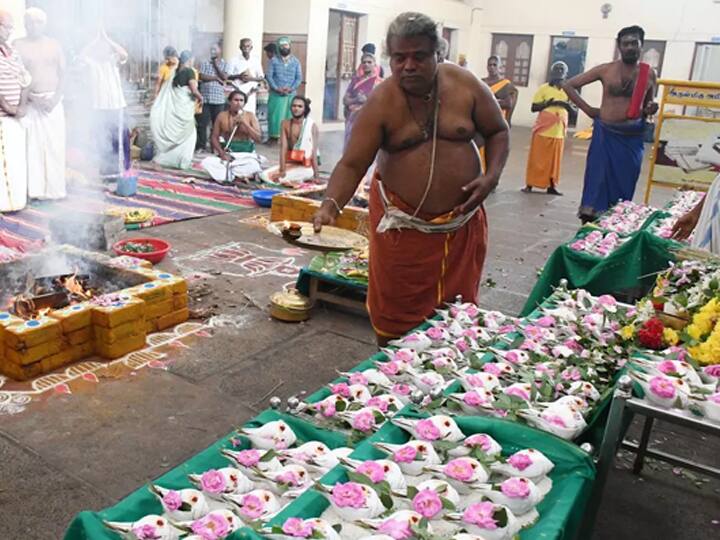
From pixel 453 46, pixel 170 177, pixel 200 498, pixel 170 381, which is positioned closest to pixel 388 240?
pixel 170 381

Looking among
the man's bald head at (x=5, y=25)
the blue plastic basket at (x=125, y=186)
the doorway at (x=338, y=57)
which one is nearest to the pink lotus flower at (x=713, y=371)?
the man's bald head at (x=5, y=25)

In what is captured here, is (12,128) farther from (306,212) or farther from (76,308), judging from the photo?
(76,308)

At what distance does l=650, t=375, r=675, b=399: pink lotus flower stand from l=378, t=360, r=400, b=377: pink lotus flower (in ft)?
2.64

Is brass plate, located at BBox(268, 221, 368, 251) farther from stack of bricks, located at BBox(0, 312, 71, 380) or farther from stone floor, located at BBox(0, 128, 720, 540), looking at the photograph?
stack of bricks, located at BBox(0, 312, 71, 380)

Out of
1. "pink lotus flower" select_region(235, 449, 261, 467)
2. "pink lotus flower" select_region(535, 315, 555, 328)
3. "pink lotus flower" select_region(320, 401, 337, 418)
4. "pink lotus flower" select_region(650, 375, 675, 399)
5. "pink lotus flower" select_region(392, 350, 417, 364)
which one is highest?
"pink lotus flower" select_region(650, 375, 675, 399)

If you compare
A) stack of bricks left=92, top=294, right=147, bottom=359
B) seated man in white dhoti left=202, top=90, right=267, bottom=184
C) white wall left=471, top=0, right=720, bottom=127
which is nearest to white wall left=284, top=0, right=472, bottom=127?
white wall left=471, top=0, right=720, bottom=127

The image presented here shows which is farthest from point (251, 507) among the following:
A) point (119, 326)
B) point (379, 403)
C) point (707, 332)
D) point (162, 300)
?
point (162, 300)

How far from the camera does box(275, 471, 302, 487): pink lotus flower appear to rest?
1.80 meters

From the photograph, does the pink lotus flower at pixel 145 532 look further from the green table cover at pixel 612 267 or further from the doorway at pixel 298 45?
the doorway at pixel 298 45

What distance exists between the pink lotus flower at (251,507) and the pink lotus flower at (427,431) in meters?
0.49

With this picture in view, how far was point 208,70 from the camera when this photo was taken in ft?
40.7

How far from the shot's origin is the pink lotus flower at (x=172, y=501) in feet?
5.47

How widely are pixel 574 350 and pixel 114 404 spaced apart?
2286 millimetres

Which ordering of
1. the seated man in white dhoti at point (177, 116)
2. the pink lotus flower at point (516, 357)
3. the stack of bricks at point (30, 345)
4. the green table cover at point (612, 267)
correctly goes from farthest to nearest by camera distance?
the seated man in white dhoti at point (177, 116), the green table cover at point (612, 267), the stack of bricks at point (30, 345), the pink lotus flower at point (516, 357)
